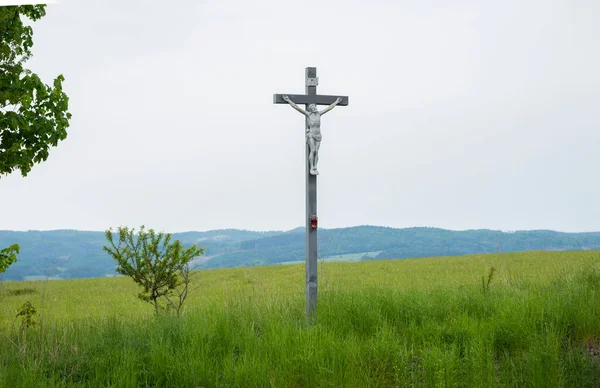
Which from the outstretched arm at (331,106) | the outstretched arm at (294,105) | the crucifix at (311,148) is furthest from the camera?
the outstretched arm at (331,106)

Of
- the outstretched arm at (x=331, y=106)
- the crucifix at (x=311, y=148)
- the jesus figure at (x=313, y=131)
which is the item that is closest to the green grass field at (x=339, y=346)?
the crucifix at (x=311, y=148)

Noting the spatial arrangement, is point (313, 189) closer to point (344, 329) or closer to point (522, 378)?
point (344, 329)

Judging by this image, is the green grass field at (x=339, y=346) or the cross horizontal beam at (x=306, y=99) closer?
the green grass field at (x=339, y=346)

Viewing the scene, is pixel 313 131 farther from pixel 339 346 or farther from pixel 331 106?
pixel 339 346

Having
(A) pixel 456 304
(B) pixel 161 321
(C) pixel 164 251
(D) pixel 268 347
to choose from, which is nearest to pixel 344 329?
(D) pixel 268 347

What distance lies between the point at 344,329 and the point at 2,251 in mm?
6367

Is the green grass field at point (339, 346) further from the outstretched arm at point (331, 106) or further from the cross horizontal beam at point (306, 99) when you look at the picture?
the cross horizontal beam at point (306, 99)

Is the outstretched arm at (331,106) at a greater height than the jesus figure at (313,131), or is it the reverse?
the outstretched arm at (331,106)

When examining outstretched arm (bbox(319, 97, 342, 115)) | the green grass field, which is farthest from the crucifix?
the green grass field

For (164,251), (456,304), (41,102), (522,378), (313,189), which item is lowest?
(522,378)

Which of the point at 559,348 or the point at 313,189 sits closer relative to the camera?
the point at 559,348

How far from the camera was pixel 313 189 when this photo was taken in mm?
10477

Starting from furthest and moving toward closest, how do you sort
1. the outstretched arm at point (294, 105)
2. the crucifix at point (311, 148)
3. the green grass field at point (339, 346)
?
the outstretched arm at point (294, 105), the crucifix at point (311, 148), the green grass field at point (339, 346)

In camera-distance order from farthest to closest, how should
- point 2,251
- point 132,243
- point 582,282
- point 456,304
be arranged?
point 132,243, point 582,282, point 2,251, point 456,304
